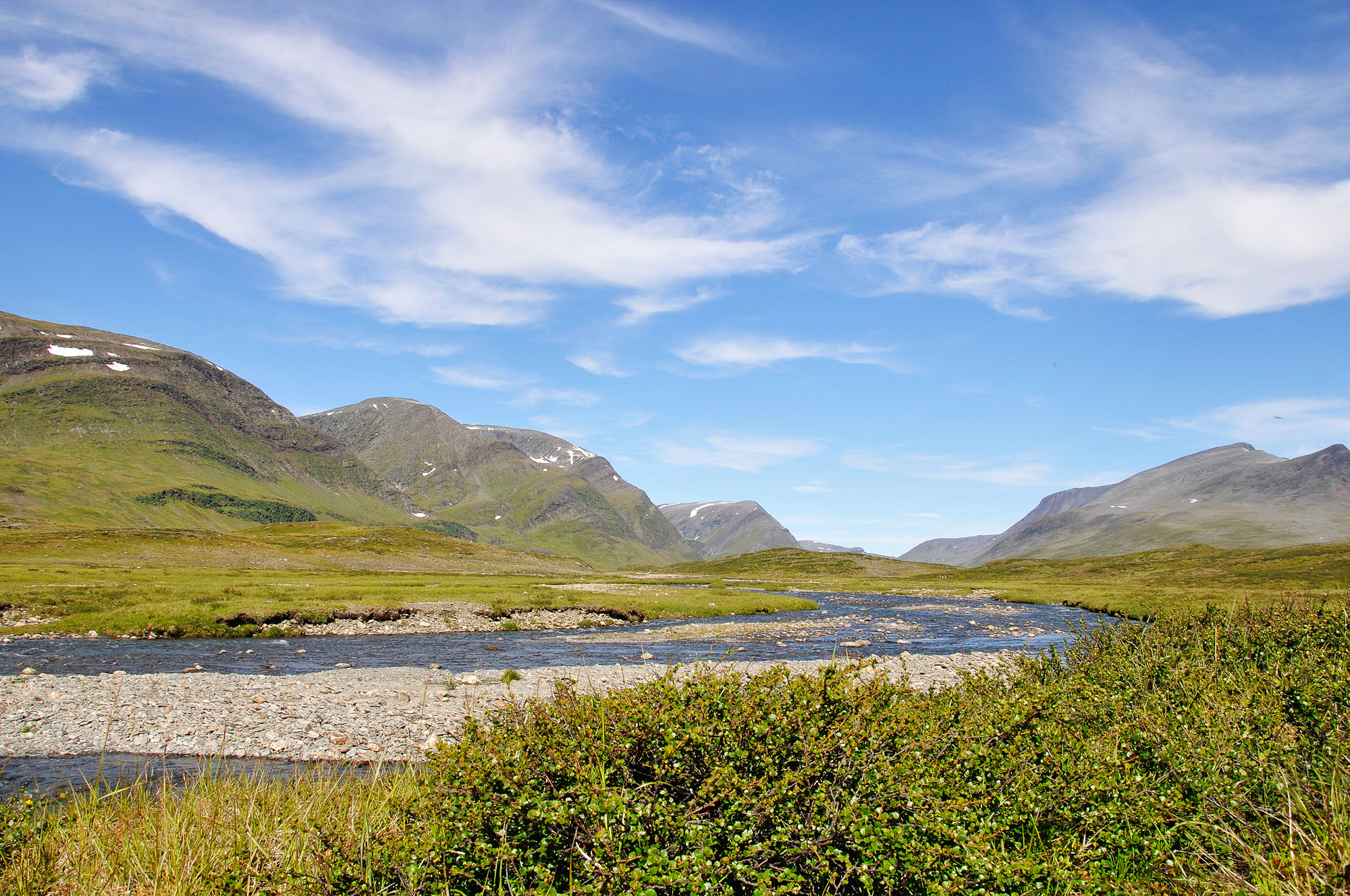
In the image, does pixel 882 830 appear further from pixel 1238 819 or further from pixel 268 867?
pixel 268 867

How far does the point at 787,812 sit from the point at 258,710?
71.6 ft

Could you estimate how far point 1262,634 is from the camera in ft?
48.5

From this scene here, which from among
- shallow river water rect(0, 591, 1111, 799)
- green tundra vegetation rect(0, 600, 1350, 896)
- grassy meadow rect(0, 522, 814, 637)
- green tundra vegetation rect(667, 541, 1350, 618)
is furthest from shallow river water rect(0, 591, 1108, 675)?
green tundra vegetation rect(0, 600, 1350, 896)

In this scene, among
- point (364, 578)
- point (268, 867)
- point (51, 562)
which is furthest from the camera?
point (364, 578)

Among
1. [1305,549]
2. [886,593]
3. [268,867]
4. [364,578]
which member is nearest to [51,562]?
[364,578]

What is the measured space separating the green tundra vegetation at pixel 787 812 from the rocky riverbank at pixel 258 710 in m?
6.47

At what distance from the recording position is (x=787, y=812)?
6.00 m

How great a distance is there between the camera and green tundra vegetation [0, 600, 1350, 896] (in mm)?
5492

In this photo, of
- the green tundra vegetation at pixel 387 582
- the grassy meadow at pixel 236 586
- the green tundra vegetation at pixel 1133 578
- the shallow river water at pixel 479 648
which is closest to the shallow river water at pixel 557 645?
the shallow river water at pixel 479 648

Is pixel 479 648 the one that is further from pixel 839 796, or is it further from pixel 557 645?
pixel 839 796

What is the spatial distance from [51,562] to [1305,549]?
180 meters

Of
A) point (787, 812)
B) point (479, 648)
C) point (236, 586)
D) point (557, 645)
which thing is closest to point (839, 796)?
point (787, 812)

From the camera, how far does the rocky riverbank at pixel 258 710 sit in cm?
1802

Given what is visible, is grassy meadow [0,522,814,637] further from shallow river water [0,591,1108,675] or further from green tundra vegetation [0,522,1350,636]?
shallow river water [0,591,1108,675]
